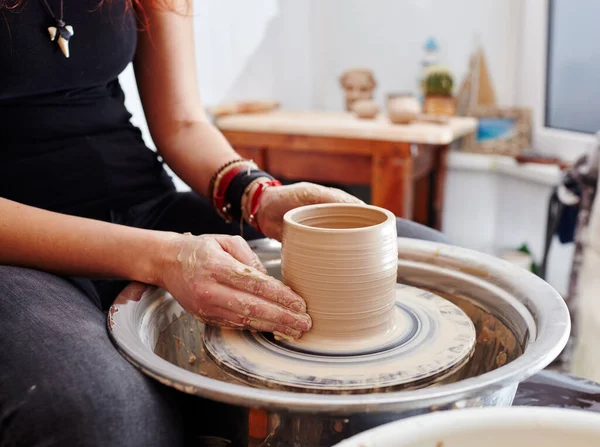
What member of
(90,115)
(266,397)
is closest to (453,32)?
(90,115)

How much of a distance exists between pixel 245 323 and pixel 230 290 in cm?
4

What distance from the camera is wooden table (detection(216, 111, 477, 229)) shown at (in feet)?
6.45

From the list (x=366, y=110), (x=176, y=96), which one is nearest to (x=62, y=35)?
(x=176, y=96)

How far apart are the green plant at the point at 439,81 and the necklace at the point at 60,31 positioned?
1.92 m

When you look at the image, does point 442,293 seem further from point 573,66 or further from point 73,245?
point 573,66

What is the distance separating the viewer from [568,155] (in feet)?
7.95

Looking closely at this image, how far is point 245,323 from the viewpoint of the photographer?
2.28 ft

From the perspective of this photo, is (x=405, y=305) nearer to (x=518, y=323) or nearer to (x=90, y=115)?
(x=518, y=323)

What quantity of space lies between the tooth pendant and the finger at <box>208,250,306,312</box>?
417 millimetres

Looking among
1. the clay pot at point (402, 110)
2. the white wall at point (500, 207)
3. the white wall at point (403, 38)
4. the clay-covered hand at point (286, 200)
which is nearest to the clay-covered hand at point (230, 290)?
the clay-covered hand at point (286, 200)

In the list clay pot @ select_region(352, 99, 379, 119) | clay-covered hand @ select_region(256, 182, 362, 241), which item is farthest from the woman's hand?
clay pot @ select_region(352, 99, 379, 119)

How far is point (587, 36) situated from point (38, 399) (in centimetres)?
231

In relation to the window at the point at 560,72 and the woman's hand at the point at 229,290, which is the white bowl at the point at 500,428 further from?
the window at the point at 560,72

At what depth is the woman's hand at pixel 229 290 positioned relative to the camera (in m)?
0.68
